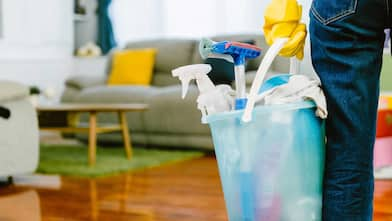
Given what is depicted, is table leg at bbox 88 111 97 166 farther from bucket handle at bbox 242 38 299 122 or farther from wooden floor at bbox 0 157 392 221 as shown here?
bucket handle at bbox 242 38 299 122

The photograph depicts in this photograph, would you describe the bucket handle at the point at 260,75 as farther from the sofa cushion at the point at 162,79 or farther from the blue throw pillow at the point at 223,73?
the sofa cushion at the point at 162,79

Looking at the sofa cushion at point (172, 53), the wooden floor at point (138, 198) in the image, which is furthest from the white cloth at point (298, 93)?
the sofa cushion at point (172, 53)

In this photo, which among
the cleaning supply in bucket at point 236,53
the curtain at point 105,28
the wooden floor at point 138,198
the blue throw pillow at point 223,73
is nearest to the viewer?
the cleaning supply in bucket at point 236,53

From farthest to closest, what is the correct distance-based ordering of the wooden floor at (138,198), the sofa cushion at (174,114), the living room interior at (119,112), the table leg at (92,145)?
1. the sofa cushion at (174,114)
2. the table leg at (92,145)
3. the living room interior at (119,112)
4. the wooden floor at (138,198)

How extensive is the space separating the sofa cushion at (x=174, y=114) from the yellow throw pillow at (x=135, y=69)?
0.61 metres

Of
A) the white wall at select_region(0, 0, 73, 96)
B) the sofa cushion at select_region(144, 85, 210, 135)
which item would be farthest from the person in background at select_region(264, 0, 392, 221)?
the white wall at select_region(0, 0, 73, 96)

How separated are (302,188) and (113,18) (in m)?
4.89

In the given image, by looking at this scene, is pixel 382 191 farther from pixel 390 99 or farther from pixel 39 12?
pixel 39 12

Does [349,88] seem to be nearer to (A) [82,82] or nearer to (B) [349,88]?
(B) [349,88]

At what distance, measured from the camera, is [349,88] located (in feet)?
3.47

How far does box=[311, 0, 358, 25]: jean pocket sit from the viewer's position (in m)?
1.03

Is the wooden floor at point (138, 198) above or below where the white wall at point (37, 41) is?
below

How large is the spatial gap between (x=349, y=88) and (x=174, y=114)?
2.85m

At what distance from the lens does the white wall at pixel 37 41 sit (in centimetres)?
518
